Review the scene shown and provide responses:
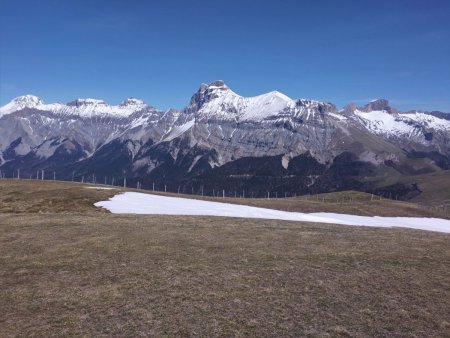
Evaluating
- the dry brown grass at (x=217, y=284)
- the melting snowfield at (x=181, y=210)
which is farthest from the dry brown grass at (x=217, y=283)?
the melting snowfield at (x=181, y=210)

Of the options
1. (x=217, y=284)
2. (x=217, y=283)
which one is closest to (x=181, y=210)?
(x=217, y=283)

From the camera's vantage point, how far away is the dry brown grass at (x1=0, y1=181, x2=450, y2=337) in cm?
1855

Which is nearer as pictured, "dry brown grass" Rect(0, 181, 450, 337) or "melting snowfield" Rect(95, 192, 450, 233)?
"dry brown grass" Rect(0, 181, 450, 337)

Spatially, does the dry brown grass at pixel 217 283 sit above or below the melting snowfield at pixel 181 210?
below

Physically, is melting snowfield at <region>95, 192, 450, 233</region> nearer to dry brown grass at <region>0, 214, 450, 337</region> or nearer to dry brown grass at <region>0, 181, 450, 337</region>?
dry brown grass at <region>0, 181, 450, 337</region>

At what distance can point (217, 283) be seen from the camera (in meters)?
24.1

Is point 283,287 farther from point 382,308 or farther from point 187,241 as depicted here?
point 187,241

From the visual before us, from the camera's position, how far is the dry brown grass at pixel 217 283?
1855 cm

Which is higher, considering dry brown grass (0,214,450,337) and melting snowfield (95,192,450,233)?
melting snowfield (95,192,450,233)

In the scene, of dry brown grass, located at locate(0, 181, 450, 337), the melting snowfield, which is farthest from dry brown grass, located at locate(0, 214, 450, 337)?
the melting snowfield

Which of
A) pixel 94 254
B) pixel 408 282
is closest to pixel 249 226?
pixel 94 254

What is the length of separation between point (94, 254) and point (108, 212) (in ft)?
101

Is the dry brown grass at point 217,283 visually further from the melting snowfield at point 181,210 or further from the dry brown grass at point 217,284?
the melting snowfield at point 181,210

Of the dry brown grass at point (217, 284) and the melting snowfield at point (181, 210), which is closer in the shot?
the dry brown grass at point (217, 284)
